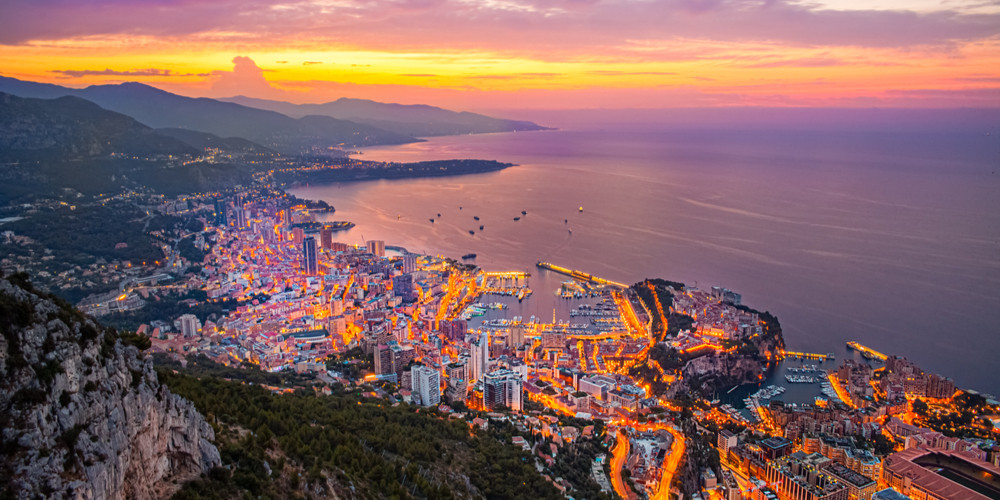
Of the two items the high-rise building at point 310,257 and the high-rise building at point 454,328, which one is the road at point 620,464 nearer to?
the high-rise building at point 454,328

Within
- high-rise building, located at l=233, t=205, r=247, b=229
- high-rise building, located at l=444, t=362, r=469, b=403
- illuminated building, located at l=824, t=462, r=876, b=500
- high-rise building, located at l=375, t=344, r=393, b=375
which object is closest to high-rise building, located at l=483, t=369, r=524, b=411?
high-rise building, located at l=444, t=362, r=469, b=403

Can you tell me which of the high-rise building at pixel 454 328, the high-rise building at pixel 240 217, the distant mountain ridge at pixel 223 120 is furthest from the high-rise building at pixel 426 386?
the distant mountain ridge at pixel 223 120

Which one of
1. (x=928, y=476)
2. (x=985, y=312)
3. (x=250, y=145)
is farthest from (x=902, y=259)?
(x=250, y=145)

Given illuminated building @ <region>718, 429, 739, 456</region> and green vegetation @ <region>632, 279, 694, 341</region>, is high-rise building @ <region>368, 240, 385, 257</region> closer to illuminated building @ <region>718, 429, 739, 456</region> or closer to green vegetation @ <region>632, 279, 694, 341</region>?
green vegetation @ <region>632, 279, 694, 341</region>

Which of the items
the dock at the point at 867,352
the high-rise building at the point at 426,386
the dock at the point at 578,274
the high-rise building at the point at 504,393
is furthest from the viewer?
the dock at the point at 578,274

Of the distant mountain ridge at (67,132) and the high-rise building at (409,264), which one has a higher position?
the distant mountain ridge at (67,132)

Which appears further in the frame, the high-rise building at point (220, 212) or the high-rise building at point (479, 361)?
the high-rise building at point (220, 212)

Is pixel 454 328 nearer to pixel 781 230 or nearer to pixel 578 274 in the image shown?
pixel 578 274
